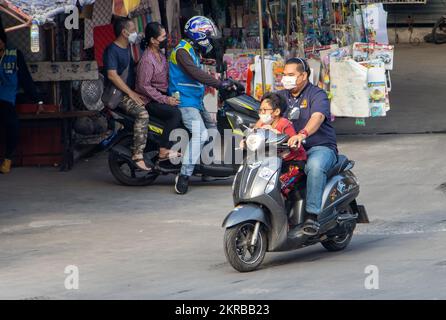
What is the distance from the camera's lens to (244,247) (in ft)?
29.3

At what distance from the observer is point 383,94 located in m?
14.9

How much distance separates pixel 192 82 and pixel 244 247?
423 cm

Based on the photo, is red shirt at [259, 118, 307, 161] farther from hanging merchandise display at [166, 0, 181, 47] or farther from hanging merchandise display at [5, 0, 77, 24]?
hanging merchandise display at [166, 0, 181, 47]

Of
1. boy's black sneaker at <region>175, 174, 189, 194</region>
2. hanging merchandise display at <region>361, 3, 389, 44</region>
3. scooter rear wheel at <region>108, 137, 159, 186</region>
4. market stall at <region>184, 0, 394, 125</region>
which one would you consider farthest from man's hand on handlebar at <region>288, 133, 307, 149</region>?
hanging merchandise display at <region>361, 3, 389, 44</region>

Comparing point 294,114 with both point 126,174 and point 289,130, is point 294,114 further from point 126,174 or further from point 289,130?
point 126,174

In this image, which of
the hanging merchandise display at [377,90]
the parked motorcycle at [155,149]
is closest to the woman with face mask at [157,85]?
the parked motorcycle at [155,149]

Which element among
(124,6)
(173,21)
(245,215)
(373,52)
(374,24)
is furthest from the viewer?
(374,24)

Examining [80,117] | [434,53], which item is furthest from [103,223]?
[434,53]

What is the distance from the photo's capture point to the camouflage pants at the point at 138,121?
12734 millimetres

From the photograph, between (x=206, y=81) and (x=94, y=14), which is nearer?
(x=206, y=81)

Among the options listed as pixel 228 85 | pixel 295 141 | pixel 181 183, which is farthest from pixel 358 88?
pixel 295 141

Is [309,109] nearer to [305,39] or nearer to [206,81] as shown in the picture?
[206,81]

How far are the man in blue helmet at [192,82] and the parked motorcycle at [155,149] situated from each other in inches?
8.0

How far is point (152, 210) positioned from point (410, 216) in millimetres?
2612
